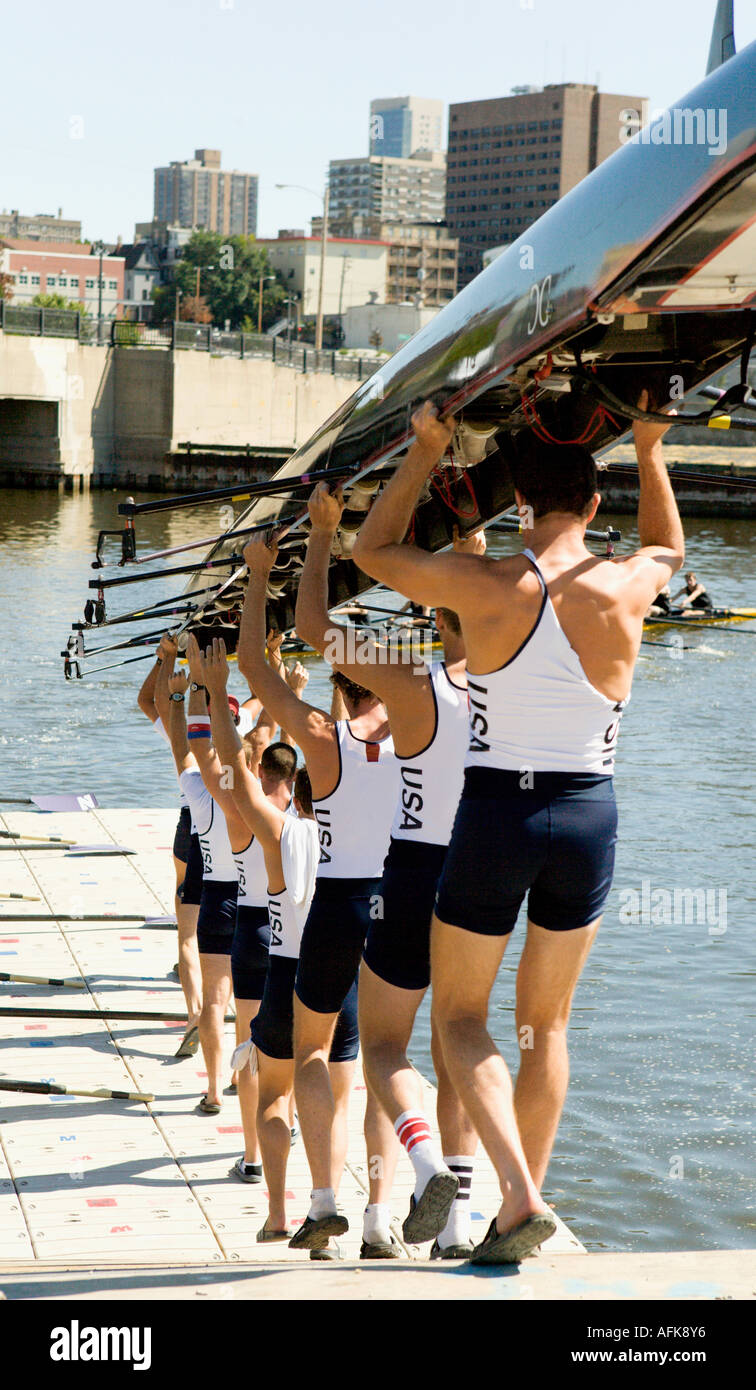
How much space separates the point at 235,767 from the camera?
5.81 meters

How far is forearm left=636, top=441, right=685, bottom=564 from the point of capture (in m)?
4.21

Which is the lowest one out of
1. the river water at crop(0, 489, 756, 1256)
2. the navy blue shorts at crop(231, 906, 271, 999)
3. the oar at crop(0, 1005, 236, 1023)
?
the river water at crop(0, 489, 756, 1256)

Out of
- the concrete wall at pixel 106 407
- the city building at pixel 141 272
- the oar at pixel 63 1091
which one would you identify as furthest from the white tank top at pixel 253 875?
the city building at pixel 141 272

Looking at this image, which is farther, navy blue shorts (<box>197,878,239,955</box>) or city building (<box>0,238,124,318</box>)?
city building (<box>0,238,124,318</box>)

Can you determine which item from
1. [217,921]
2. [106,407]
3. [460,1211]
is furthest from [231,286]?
[460,1211]

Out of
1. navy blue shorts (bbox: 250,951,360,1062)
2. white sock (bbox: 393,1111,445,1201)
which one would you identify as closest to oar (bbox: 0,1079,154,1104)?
navy blue shorts (bbox: 250,951,360,1062)

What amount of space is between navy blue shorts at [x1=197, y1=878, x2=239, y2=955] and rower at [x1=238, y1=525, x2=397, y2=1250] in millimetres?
2066

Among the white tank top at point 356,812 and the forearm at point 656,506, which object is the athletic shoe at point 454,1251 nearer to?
the white tank top at point 356,812

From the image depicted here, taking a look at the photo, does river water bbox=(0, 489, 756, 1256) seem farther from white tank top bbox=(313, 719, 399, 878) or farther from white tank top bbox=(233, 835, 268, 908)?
white tank top bbox=(233, 835, 268, 908)

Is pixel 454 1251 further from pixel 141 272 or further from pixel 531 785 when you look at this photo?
pixel 141 272

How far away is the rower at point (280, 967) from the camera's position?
568cm
